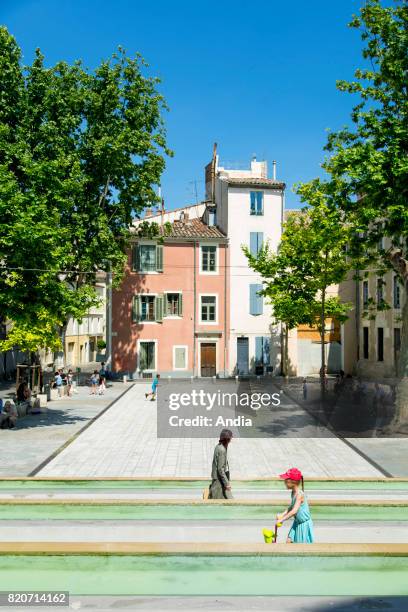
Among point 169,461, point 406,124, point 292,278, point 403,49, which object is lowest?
point 169,461

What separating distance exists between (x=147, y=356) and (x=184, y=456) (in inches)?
964

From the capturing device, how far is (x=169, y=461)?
54.7 feet

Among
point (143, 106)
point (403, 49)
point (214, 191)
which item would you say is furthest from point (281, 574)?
point (214, 191)

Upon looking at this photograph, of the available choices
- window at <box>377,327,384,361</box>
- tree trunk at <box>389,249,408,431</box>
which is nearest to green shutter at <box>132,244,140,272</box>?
window at <box>377,327,384,361</box>

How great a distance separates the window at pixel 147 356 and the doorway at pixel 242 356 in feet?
19.1

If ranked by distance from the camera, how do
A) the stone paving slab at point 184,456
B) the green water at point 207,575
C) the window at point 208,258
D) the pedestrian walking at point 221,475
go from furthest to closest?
the window at point 208,258 < the stone paving slab at point 184,456 < the pedestrian walking at point 221,475 < the green water at point 207,575

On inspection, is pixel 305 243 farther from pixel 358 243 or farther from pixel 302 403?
pixel 358 243

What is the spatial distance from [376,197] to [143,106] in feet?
63.3

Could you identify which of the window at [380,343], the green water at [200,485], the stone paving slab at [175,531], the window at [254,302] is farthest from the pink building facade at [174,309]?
the stone paving slab at [175,531]

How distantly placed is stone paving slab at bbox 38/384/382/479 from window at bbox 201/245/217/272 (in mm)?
20574

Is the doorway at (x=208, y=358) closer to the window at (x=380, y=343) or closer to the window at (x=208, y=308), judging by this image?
the window at (x=208, y=308)

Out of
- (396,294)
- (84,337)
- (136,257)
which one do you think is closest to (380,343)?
(396,294)

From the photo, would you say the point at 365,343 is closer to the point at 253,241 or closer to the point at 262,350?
the point at 262,350

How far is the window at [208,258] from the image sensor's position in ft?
138
